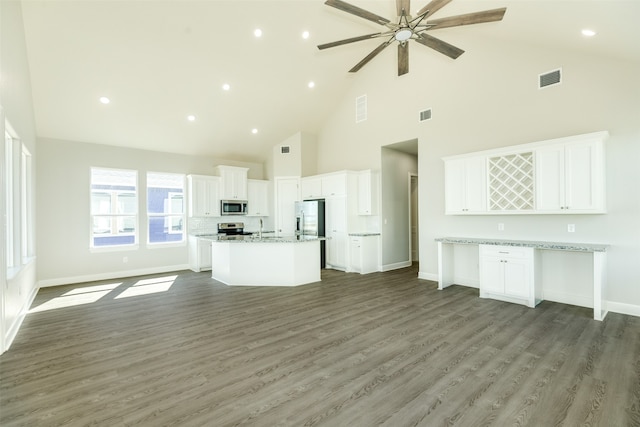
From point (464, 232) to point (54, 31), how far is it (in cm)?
722

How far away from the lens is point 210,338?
347 centimetres

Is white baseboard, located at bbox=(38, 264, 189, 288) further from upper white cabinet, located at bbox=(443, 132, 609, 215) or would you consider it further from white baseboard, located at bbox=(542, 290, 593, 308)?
white baseboard, located at bbox=(542, 290, 593, 308)

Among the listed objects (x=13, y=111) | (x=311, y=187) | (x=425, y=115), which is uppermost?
(x=425, y=115)

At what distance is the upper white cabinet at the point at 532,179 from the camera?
407 centimetres

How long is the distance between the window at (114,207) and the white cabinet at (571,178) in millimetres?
8027

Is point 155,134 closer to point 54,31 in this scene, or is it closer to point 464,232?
point 54,31

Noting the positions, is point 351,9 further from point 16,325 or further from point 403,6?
point 16,325

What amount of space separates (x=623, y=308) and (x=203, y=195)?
812 centimetres

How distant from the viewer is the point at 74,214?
6.42m

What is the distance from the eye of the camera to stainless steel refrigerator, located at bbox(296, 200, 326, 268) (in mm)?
7676

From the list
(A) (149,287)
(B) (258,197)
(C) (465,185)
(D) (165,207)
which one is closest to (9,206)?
(A) (149,287)

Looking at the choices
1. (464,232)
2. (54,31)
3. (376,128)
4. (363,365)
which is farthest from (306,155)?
(363,365)

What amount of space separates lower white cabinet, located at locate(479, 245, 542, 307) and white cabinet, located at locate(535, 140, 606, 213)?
2.50 ft

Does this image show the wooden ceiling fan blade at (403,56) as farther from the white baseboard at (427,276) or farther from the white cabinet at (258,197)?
the white cabinet at (258,197)
